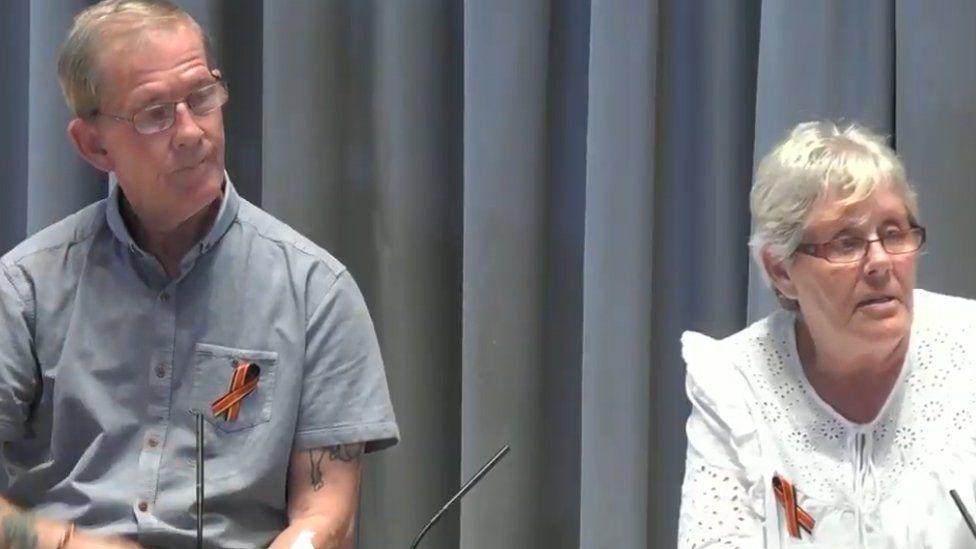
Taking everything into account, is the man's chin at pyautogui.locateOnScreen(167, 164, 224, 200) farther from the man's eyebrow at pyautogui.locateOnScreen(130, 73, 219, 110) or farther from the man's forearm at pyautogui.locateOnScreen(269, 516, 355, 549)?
the man's forearm at pyautogui.locateOnScreen(269, 516, 355, 549)

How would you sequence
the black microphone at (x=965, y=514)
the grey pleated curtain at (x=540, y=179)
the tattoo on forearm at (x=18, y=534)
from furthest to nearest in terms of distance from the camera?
1. the grey pleated curtain at (x=540, y=179)
2. the black microphone at (x=965, y=514)
3. the tattoo on forearm at (x=18, y=534)

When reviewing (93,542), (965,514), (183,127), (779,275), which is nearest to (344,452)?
(93,542)

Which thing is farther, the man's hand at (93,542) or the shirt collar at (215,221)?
the shirt collar at (215,221)

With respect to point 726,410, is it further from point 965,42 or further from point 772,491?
point 965,42

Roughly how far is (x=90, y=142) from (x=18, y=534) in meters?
0.62

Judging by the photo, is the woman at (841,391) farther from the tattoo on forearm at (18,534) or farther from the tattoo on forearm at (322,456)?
the tattoo on forearm at (18,534)

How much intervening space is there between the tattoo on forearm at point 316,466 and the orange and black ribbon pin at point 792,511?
1.71 ft

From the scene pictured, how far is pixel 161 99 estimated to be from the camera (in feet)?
5.06

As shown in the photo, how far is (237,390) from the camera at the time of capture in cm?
156

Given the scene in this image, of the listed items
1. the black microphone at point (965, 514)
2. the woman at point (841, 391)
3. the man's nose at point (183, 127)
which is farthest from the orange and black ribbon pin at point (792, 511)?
the man's nose at point (183, 127)

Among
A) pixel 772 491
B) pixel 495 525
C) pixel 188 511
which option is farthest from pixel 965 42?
pixel 188 511

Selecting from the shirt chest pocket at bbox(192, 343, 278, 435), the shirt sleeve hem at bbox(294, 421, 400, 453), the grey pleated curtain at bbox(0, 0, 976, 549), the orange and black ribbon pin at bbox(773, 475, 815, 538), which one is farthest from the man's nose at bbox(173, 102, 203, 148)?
the orange and black ribbon pin at bbox(773, 475, 815, 538)

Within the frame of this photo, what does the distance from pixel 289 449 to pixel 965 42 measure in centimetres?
104

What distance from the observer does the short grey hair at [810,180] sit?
59.6 inches
